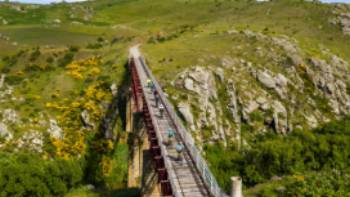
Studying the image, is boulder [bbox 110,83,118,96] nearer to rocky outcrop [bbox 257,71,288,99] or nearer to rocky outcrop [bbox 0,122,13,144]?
rocky outcrop [bbox 0,122,13,144]

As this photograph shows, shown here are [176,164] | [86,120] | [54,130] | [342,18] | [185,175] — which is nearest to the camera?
[185,175]

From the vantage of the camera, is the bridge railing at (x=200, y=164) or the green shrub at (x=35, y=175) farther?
the green shrub at (x=35, y=175)

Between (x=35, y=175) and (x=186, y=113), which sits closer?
(x=35, y=175)

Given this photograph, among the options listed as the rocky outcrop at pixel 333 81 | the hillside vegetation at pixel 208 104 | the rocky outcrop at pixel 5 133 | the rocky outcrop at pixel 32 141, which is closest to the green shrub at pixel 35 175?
the hillside vegetation at pixel 208 104

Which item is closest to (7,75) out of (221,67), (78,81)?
(78,81)

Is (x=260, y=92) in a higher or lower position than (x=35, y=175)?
higher

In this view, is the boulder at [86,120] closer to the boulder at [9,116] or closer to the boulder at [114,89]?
the boulder at [114,89]

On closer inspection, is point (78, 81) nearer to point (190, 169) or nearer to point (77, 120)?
point (77, 120)

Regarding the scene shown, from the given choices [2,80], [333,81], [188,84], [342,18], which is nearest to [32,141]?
[2,80]

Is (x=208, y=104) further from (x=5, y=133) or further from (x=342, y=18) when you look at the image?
(x=342, y=18)
